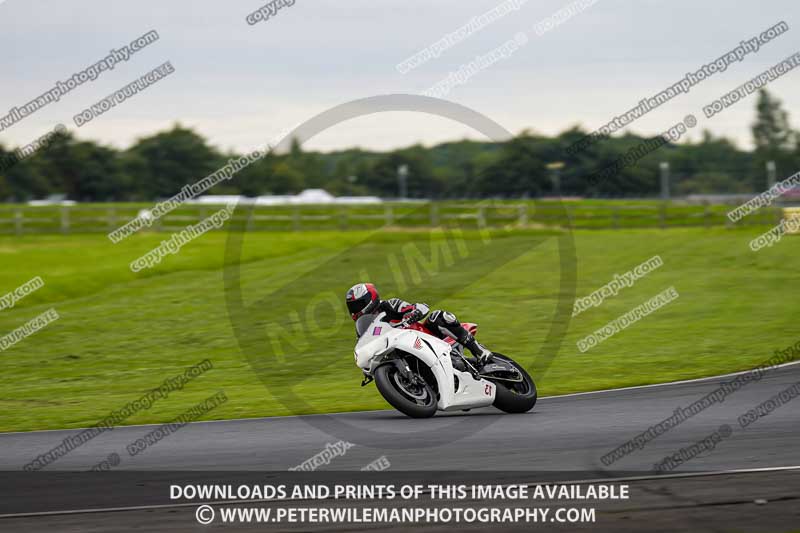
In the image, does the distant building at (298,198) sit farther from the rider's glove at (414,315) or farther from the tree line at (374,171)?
the rider's glove at (414,315)

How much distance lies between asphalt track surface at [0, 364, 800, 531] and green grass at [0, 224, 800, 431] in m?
1.96

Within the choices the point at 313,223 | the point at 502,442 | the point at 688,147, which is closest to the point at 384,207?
the point at 313,223

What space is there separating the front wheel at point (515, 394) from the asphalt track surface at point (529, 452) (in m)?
0.16

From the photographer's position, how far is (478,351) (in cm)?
1166

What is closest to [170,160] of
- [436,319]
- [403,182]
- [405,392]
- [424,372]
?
[403,182]

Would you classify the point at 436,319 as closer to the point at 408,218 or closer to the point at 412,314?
the point at 412,314

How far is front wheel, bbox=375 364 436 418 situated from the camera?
10992 millimetres

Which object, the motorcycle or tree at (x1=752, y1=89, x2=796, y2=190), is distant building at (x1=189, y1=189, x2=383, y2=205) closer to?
the motorcycle

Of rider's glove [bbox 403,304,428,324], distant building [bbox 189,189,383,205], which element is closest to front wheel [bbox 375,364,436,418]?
rider's glove [bbox 403,304,428,324]

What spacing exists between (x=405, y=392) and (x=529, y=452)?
2124mm

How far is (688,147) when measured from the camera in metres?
142

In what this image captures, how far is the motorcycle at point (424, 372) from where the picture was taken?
11.1 metres

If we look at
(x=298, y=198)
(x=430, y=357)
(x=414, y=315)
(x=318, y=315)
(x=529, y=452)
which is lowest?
(x=529, y=452)

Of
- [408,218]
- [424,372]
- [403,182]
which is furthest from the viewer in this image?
[403,182]
